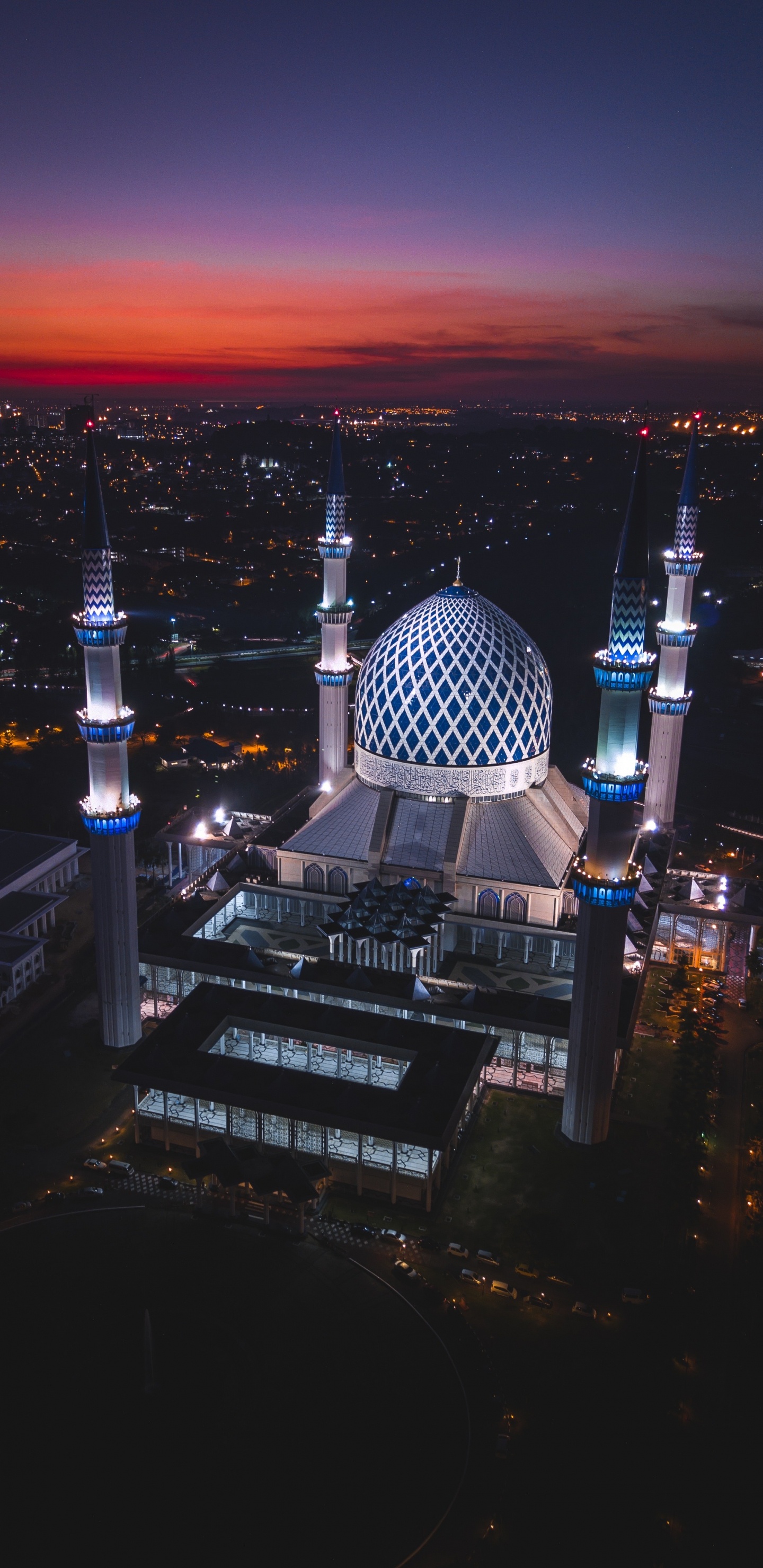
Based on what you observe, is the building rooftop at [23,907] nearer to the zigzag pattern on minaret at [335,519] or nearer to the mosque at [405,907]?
the mosque at [405,907]

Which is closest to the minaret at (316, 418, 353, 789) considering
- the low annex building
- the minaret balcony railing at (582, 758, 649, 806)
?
the low annex building

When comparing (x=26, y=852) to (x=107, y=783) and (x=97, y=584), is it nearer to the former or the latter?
(x=107, y=783)

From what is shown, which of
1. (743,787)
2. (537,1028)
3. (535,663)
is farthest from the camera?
(743,787)

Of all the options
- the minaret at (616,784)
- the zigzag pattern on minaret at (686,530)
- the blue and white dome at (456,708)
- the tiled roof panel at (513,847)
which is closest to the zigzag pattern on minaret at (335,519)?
the blue and white dome at (456,708)

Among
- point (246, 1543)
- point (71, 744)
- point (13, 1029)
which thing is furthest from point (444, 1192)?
point (71, 744)

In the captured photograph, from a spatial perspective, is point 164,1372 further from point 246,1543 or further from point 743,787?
point 743,787

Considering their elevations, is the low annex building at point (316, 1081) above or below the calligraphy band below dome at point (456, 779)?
below

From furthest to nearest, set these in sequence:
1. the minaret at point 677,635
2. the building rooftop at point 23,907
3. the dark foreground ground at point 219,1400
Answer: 1. the minaret at point 677,635
2. the building rooftop at point 23,907
3. the dark foreground ground at point 219,1400

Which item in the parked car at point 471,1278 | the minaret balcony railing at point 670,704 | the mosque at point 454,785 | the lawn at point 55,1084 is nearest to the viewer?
the parked car at point 471,1278
